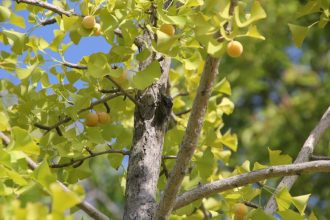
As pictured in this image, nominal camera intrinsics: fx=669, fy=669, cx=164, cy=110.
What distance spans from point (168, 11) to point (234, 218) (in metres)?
0.45

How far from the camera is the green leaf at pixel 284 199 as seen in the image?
114 centimetres

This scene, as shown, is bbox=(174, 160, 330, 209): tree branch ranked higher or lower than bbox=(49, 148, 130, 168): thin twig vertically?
higher

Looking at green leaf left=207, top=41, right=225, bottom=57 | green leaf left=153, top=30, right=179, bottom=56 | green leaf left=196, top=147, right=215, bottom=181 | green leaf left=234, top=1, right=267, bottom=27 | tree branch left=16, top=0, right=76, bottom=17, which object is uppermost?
green leaf left=234, top=1, right=267, bottom=27

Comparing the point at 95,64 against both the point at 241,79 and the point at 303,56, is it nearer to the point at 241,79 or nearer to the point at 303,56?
the point at 241,79

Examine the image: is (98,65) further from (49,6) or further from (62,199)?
(62,199)

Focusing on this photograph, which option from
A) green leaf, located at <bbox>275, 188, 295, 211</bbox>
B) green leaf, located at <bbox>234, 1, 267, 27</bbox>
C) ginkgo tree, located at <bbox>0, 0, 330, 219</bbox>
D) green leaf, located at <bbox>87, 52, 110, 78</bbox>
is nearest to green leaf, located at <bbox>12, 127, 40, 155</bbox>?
ginkgo tree, located at <bbox>0, 0, 330, 219</bbox>

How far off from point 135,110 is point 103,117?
0.08m

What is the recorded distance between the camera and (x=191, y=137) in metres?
1.03

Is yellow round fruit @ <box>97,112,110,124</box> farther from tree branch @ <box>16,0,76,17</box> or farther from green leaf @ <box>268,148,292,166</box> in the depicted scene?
green leaf @ <box>268,148,292,166</box>

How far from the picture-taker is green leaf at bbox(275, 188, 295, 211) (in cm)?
114

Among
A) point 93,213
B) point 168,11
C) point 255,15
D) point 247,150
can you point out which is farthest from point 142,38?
point 247,150

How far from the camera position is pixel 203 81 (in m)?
0.96

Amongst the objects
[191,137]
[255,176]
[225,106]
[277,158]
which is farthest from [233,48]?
[225,106]

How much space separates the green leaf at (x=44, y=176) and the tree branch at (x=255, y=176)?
34 cm
